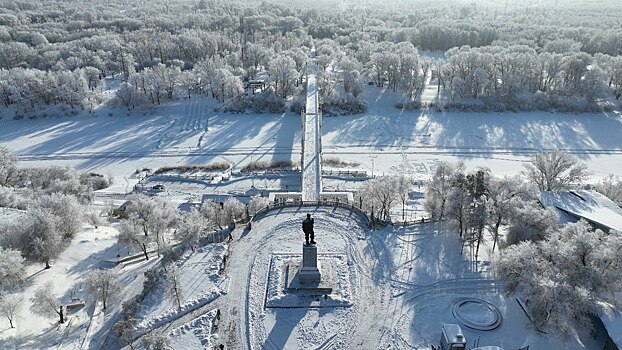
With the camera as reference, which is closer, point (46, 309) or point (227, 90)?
point (46, 309)

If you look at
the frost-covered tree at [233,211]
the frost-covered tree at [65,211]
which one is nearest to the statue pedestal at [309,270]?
the frost-covered tree at [233,211]

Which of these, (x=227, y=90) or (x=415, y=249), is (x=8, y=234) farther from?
(x=227, y=90)

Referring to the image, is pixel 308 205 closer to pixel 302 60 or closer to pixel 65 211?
pixel 65 211

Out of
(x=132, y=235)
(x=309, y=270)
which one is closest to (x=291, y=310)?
(x=309, y=270)

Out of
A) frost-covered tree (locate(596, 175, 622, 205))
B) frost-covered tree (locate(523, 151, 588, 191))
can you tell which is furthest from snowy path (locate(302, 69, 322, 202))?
frost-covered tree (locate(596, 175, 622, 205))

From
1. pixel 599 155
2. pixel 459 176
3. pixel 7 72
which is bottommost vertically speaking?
pixel 599 155

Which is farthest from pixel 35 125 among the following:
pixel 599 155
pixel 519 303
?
pixel 599 155
